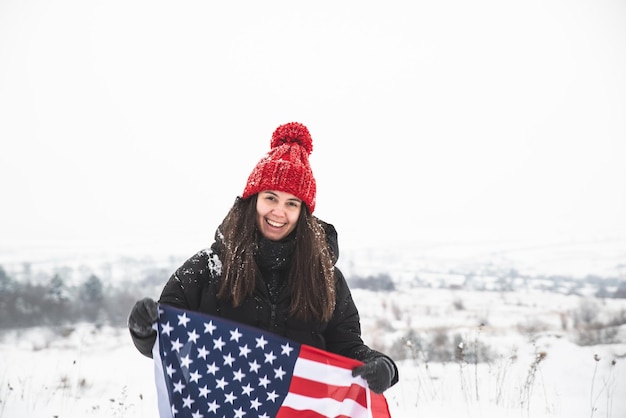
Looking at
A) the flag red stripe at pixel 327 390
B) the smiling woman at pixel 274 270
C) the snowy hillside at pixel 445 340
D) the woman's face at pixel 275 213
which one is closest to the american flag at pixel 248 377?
the flag red stripe at pixel 327 390

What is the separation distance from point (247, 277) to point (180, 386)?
2.05 ft

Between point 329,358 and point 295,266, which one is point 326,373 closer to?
point 329,358

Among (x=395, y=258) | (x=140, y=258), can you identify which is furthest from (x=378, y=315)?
(x=140, y=258)

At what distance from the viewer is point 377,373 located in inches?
91.7

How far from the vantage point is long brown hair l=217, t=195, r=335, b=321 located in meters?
2.48

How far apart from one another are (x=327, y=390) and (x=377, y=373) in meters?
0.30

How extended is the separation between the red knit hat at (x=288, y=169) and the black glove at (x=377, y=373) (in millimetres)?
906

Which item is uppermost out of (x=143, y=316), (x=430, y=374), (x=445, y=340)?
(x=143, y=316)

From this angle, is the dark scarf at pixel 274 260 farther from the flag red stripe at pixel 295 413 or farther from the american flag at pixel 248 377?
the flag red stripe at pixel 295 413

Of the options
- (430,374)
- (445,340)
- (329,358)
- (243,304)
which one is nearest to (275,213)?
(243,304)

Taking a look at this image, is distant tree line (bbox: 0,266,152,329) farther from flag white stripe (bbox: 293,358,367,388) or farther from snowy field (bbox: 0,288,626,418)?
flag white stripe (bbox: 293,358,367,388)

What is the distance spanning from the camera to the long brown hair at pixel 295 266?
2.48 meters

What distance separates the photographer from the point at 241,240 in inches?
101

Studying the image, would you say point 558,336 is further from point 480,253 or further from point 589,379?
point 480,253
